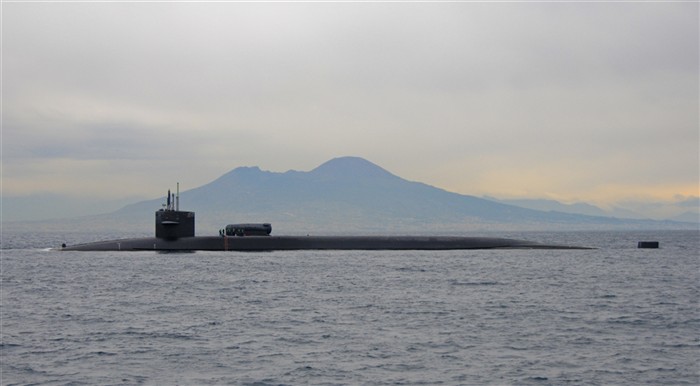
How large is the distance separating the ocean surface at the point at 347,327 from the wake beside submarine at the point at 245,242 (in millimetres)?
20007

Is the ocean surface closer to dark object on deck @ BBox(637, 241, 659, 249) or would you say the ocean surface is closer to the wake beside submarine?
the wake beside submarine

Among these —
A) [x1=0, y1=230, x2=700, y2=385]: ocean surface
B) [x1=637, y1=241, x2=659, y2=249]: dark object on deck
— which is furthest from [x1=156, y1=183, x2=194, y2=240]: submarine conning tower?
[x1=637, y1=241, x2=659, y2=249]: dark object on deck

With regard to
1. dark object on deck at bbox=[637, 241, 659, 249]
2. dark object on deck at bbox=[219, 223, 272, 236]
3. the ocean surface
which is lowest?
the ocean surface

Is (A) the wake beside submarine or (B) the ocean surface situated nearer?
(B) the ocean surface

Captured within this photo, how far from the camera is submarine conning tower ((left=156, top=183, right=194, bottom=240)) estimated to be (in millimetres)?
89250

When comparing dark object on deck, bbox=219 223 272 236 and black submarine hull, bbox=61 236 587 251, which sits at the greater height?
dark object on deck, bbox=219 223 272 236

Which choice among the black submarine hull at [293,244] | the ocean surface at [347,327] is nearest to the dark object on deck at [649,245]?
the black submarine hull at [293,244]

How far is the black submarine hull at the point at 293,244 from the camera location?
310 feet

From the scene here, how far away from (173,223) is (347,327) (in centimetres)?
5603

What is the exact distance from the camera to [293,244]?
337 ft

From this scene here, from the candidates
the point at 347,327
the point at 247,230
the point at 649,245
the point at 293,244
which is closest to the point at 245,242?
the point at 247,230

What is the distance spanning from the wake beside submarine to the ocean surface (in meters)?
20.0

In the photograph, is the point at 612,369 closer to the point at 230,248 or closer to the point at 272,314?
the point at 272,314

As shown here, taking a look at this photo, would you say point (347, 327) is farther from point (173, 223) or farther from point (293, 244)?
point (293, 244)
